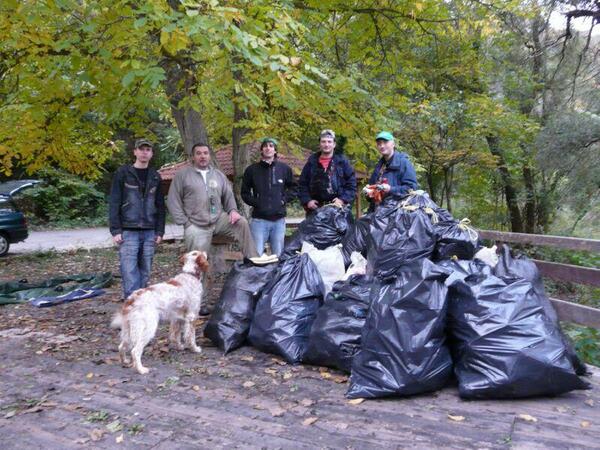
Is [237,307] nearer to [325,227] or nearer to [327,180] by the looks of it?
[325,227]

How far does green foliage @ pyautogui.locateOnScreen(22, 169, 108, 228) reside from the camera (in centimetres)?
1988

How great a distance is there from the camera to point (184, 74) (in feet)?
17.6

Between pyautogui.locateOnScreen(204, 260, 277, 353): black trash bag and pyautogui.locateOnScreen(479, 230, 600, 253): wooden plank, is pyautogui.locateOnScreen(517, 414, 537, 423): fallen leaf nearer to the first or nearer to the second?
pyautogui.locateOnScreen(479, 230, 600, 253): wooden plank

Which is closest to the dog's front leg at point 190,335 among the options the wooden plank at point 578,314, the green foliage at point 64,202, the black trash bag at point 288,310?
the black trash bag at point 288,310

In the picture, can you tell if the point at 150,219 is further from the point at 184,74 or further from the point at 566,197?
the point at 566,197

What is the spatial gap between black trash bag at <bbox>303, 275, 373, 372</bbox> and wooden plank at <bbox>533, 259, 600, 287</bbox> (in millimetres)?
1767

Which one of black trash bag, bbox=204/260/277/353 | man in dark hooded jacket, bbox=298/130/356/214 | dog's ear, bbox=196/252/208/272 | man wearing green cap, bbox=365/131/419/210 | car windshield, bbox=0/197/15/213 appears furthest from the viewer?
car windshield, bbox=0/197/15/213

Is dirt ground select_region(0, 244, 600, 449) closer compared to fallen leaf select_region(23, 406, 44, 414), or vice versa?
dirt ground select_region(0, 244, 600, 449)

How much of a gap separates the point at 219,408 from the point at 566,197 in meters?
8.94

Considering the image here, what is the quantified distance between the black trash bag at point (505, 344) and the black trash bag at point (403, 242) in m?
0.53

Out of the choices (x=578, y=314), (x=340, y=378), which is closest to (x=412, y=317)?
(x=340, y=378)

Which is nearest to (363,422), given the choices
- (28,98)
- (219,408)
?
(219,408)

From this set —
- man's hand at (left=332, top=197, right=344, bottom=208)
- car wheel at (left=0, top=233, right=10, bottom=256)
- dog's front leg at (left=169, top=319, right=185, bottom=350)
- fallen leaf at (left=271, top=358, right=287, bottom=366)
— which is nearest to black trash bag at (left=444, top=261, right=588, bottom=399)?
fallen leaf at (left=271, top=358, right=287, bottom=366)

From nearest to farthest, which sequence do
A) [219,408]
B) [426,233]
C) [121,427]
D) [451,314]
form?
[121,427] < [219,408] < [451,314] < [426,233]
